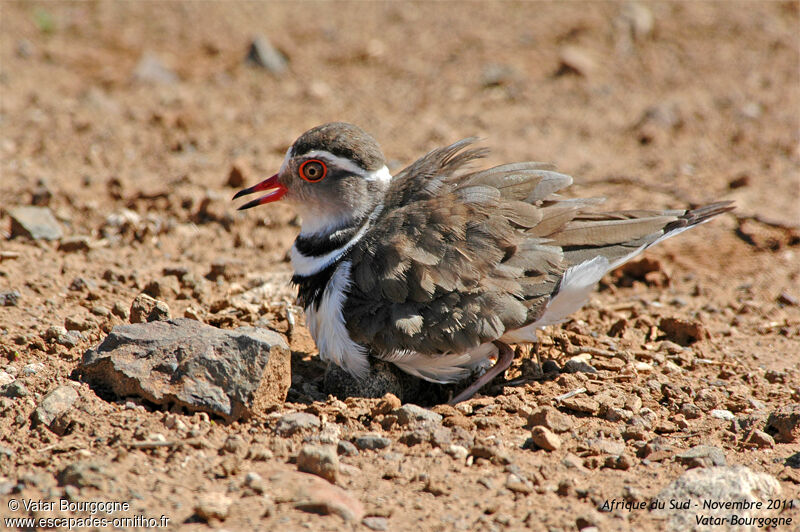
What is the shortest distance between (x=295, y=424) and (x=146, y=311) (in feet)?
5.27

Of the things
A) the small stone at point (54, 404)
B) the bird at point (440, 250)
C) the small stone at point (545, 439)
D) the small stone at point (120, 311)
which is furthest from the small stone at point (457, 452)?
the small stone at point (120, 311)

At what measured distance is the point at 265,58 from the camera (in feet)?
35.2

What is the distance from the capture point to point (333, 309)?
5023mm

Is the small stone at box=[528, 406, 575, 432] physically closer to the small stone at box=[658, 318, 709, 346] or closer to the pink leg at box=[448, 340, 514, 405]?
the pink leg at box=[448, 340, 514, 405]

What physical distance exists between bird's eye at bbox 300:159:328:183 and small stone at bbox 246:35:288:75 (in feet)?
18.6

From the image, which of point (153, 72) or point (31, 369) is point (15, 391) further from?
point (153, 72)

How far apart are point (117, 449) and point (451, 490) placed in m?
1.66

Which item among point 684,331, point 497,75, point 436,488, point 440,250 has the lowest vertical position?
point 436,488

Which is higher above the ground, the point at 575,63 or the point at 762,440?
the point at 575,63

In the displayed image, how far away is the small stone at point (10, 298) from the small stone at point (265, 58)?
5.83 m

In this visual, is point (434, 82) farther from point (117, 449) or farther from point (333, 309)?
point (117, 449)

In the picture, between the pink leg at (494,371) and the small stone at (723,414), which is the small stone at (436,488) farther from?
the small stone at (723,414)

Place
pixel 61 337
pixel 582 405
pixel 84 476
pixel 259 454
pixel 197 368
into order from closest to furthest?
pixel 84 476 → pixel 259 454 → pixel 197 368 → pixel 582 405 → pixel 61 337

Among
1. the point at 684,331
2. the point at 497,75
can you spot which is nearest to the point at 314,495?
the point at 684,331
